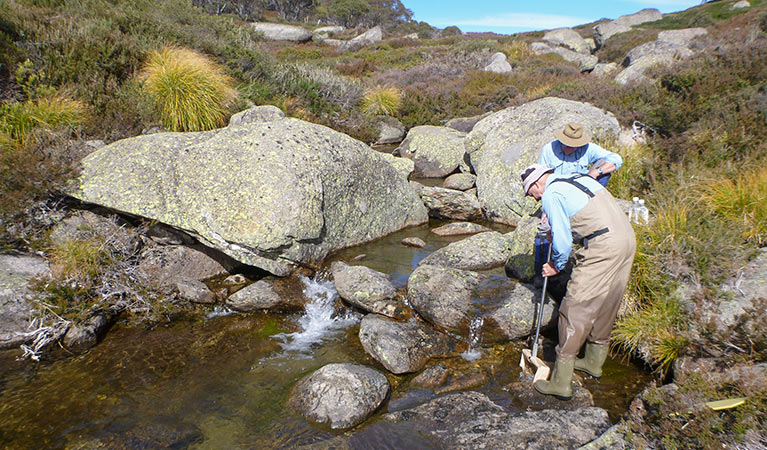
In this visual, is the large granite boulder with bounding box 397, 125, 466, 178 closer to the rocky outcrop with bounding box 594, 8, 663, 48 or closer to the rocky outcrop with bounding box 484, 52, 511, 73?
the rocky outcrop with bounding box 484, 52, 511, 73

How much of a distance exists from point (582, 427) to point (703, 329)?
76.6 inches

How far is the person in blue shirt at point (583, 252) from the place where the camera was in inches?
175

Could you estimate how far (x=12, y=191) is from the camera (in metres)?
6.59

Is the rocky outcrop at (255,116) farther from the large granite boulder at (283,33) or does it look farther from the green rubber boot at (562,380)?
the large granite boulder at (283,33)

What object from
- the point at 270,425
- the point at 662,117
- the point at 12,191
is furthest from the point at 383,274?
the point at 662,117

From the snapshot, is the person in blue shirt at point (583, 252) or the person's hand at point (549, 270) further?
the person's hand at point (549, 270)

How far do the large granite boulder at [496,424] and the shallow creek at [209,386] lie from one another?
0.63 ft

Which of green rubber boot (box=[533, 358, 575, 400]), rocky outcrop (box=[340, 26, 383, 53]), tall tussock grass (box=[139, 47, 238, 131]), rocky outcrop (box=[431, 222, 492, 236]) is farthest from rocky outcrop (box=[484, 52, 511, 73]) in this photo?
green rubber boot (box=[533, 358, 575, 400])

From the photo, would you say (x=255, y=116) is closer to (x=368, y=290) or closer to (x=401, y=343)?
(x=368, y=290)

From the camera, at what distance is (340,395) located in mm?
4594

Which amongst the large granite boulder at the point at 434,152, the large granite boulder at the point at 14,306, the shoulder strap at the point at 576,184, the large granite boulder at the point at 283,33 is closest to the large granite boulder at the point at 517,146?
the large granite boulder at the point at 434,152

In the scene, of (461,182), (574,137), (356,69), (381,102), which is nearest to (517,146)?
(461,182)

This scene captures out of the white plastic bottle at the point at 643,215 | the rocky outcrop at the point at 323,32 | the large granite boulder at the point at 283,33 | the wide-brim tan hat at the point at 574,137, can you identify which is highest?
the rocky outcrop at the point at 323,32

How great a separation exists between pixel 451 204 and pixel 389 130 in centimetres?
811
